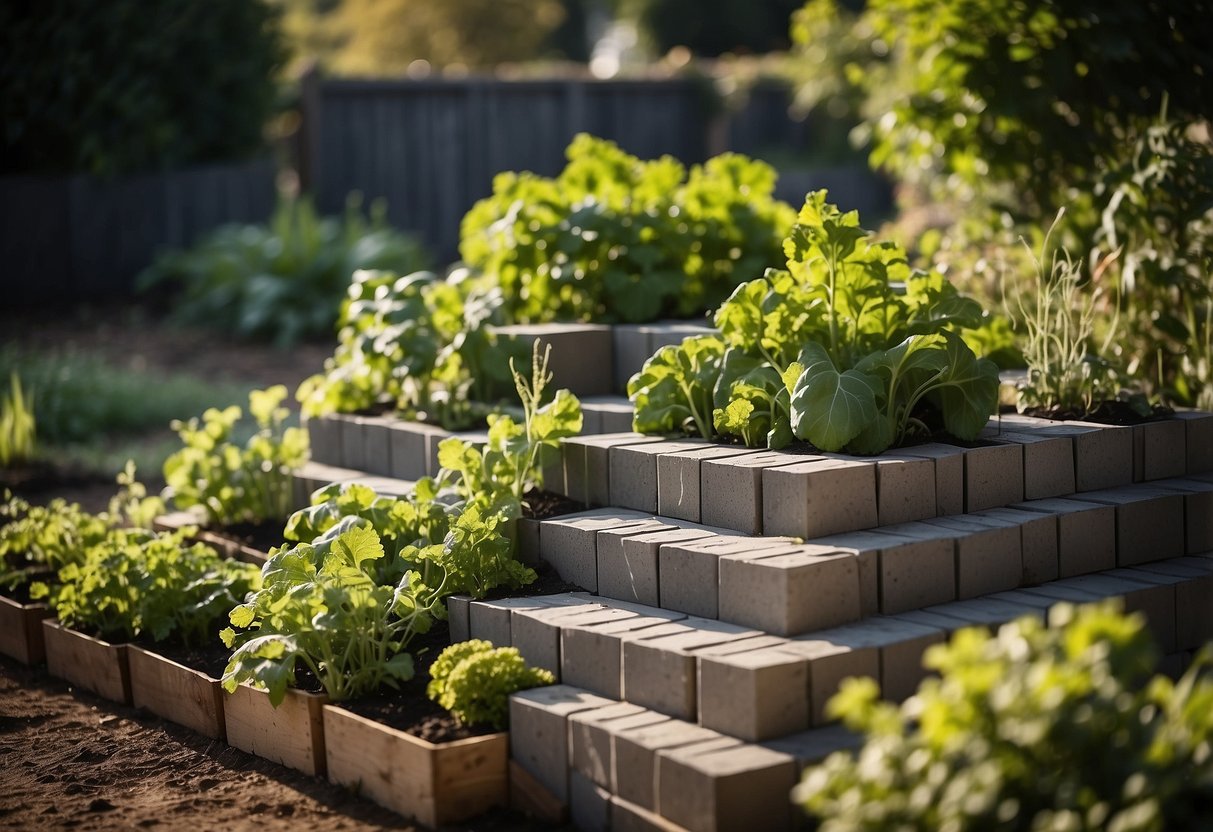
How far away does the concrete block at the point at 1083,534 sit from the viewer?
151 inches

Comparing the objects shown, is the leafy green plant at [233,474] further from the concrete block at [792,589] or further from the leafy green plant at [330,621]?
the concrete block at [792,589]

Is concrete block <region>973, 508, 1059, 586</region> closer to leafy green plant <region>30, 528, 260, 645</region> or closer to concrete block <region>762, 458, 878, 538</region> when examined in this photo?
concrete block <region>762, 458, 878, 538</region>

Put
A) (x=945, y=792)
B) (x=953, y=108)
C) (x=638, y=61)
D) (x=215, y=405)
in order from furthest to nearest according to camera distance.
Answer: (x=638, y=61) < (x=215, y=405) < (x=953, y=108) < (x=945, y=792)

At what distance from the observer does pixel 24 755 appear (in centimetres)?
395

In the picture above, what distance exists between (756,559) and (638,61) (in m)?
22.5

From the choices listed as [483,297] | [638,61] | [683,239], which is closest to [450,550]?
[483,297]

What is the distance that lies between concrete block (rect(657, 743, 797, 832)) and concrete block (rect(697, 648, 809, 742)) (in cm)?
9

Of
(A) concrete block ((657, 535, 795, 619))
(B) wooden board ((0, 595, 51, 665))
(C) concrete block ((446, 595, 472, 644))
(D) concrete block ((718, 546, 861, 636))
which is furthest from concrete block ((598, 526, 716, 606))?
(B) wooden board ((0, 595, 51, 665))

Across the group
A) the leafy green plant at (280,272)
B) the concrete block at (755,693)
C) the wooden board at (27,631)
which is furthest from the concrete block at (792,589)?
the leafy green plant at (280,272)

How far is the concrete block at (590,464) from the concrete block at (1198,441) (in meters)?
1.65

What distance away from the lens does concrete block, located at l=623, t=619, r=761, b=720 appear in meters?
3.25

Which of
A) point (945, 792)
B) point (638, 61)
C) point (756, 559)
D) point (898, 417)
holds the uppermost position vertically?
point (638, 61)

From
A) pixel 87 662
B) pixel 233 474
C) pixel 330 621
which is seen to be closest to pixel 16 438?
pixel 233 474

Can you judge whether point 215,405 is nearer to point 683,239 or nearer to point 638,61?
point 683,239
